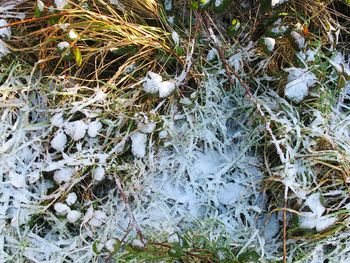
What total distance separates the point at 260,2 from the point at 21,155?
2.83 ft

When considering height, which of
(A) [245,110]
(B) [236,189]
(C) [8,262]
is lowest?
(C) [8,262]

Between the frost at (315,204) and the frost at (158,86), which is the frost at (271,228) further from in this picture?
the frost at (158,86)

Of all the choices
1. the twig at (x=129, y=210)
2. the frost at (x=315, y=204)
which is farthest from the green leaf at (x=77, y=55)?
the frost at (x=315, y=204)

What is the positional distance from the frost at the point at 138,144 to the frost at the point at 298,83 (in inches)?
17.5

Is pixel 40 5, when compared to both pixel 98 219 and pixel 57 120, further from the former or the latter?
pixel 98 219

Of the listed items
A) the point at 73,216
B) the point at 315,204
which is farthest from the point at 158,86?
the point at 315,204

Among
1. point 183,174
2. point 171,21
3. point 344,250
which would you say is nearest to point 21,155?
point 183,174

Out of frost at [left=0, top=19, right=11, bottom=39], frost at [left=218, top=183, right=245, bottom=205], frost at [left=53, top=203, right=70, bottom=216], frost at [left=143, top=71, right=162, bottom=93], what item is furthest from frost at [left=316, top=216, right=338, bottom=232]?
frost at [left=0, top=19, right=11, bottom=39]

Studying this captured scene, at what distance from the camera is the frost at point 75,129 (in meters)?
1.47

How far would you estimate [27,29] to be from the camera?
5.28 feet

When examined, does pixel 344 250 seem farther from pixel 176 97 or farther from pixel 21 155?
pixel 21 155

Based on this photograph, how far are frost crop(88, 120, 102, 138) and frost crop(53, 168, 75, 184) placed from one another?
121 millimetres

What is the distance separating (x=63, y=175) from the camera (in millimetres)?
1438

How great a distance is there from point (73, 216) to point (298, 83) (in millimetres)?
755
